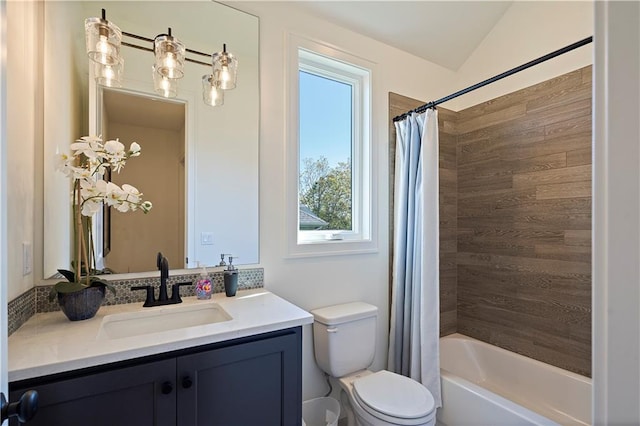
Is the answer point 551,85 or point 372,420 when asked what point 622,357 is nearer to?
point 372,420

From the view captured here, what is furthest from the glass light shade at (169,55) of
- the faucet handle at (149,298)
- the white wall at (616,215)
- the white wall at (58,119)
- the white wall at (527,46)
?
the white wall at (527,46)

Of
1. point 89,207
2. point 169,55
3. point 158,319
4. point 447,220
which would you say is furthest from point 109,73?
point 447,220

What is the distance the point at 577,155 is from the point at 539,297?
950 millimetres

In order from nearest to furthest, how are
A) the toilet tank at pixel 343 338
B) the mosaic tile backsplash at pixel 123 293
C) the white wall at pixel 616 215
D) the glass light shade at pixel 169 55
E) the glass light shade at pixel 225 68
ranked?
the white wall at pixel 616 215 < the mosaic tile backsplash at pixel 123 293 < the glass light shade at pixel 169 55 < the glass light shade at pixel 225 68 < the toilet tank at pixel 343 338

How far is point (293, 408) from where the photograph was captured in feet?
4.21

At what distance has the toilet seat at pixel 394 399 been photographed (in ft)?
4.86

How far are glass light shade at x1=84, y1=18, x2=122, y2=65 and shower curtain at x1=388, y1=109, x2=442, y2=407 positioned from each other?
5.55ft

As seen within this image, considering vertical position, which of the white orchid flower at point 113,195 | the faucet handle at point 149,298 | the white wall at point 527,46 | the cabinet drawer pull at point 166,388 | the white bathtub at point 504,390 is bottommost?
the white bathtub at point 504,390

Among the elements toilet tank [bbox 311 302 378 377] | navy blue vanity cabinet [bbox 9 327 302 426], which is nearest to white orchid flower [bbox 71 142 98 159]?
navy blue vanity cabinet [bbox 9 327 302 426]

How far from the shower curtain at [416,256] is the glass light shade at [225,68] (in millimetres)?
1180

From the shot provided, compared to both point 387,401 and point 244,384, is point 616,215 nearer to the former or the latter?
point 244,384

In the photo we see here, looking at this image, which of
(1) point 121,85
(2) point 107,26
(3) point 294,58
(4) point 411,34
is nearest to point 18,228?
(1) point 121,85

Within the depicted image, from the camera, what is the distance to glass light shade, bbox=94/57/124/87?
142 centimetres

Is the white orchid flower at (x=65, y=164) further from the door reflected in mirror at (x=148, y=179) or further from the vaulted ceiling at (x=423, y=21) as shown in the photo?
the vaulted ceiling at (x=423, y=21)
